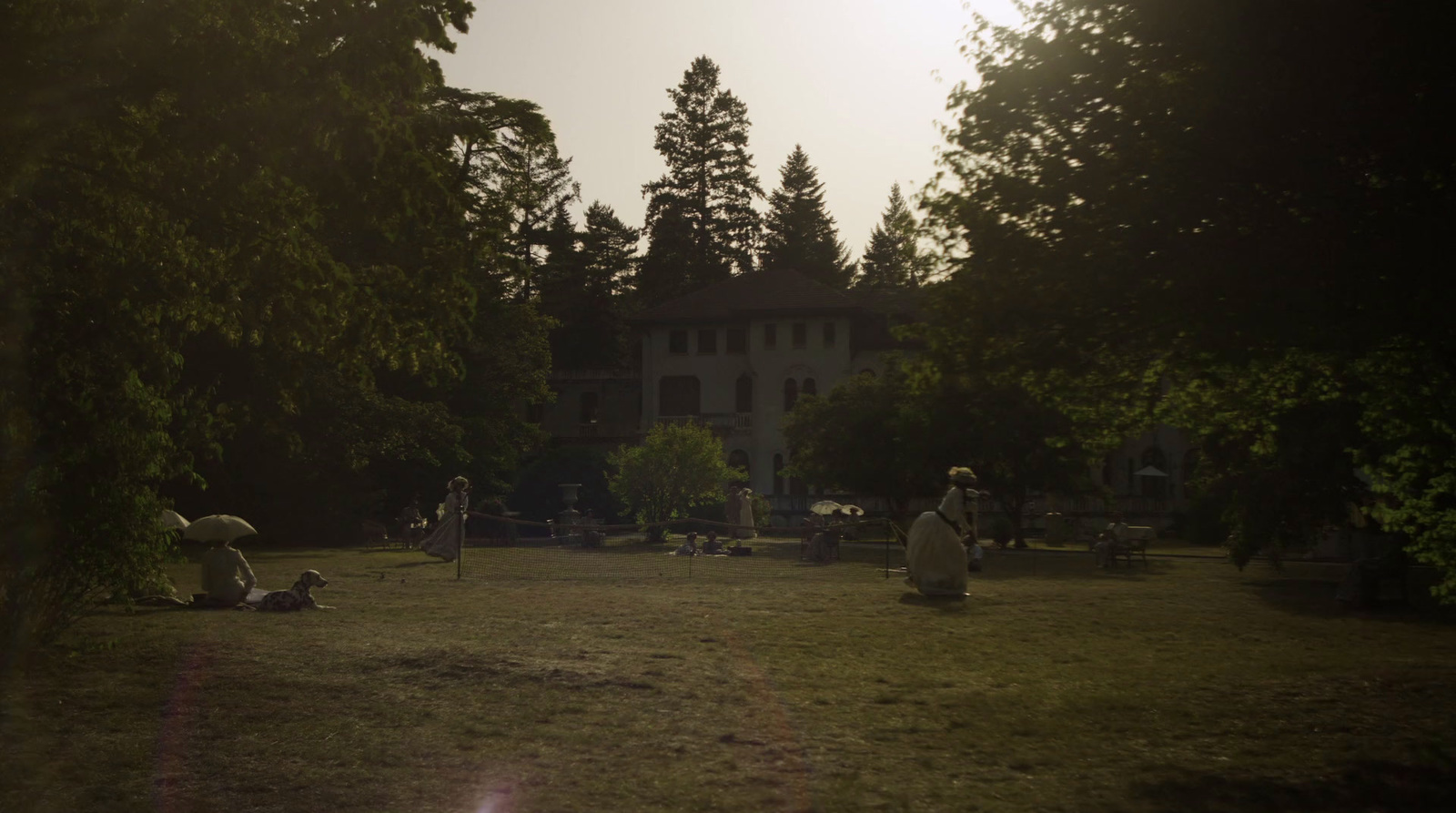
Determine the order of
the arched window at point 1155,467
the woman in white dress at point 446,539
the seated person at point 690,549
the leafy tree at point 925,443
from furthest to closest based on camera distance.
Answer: the arched window at point 1155,467 → the leafy tree at point 925,443 → the seated person at point 690,549 → the woman in white dress at point 446,539

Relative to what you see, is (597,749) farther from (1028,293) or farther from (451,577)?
(451,577)

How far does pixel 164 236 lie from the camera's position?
37.6ft

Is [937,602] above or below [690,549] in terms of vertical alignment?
below

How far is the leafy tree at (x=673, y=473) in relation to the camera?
42.6 meters

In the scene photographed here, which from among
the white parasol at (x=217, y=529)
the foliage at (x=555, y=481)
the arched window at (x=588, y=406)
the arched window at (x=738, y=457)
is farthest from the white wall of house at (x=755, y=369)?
the white parasol at (x=217, y=529)

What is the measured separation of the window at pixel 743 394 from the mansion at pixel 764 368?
5 cm

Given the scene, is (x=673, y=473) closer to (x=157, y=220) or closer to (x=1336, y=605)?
(x=1336, y=605)

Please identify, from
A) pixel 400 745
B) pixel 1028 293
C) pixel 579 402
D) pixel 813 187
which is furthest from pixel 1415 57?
pixel 813 187

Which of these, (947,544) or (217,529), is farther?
(947,544)

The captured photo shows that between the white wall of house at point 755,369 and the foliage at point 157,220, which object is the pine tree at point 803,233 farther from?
the foliage at point 157,220

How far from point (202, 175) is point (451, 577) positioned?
1326cm

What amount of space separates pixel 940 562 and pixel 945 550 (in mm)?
189

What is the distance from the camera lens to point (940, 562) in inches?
778

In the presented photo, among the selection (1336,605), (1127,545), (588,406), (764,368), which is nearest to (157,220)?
(1336,605)
